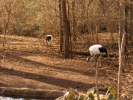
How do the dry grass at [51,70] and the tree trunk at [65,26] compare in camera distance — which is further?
the tree trunk at [65,26]

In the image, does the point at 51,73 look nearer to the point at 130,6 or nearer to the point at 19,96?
the point at 19,96

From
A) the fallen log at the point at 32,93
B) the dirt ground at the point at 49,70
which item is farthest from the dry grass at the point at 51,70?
the fallen log at the point at 32,93

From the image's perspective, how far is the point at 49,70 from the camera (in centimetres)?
1324

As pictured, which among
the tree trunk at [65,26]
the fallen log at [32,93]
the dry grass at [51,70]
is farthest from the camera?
the tree trunk at [65,26]

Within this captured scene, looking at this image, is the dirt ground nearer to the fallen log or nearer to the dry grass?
the dry grass

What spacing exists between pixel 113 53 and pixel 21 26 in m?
9.36

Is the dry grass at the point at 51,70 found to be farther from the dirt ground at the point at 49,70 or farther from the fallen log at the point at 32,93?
the fallen log at the point at 32,93

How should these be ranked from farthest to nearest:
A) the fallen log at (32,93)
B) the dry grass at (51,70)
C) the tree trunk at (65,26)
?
1. the tree trunk at (65,26)
2. the dry grass at (51,70)
3. the fallen log at (32,93)

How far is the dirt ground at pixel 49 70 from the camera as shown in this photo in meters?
11.3

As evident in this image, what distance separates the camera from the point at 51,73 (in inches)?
503

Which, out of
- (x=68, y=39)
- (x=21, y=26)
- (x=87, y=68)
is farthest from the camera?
(x=21, y=26)

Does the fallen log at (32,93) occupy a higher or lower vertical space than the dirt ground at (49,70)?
lower

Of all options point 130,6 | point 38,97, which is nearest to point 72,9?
point 130,6

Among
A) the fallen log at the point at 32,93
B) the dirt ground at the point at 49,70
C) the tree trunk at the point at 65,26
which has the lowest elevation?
the fallen log at the point at 32,93
